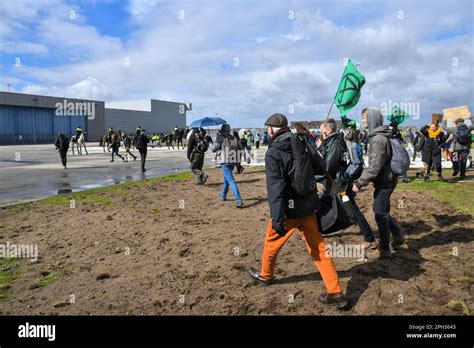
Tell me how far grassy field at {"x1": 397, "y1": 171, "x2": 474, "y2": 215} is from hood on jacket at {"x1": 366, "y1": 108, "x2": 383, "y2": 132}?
397cm

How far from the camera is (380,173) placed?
4734 mm

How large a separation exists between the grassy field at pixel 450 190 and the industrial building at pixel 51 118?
55.5m

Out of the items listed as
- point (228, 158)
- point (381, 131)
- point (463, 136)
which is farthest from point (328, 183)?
point (463, 136)

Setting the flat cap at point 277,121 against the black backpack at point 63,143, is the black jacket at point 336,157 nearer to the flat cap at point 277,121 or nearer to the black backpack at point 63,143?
the flat cap at point 277,121

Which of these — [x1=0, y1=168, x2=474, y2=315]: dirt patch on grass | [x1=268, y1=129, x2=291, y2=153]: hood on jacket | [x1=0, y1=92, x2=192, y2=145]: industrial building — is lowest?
[x1=0, y1=168, x2=474, y2=315]: dirt patch on grass

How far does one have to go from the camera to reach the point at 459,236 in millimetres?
5930

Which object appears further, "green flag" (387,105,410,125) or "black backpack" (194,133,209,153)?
"black backpack" (194,133,209,153)

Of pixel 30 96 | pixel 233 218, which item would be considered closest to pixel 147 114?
pixel 30 96

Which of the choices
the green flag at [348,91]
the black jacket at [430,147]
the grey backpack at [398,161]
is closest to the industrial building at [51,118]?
the black jacket at [430,147]

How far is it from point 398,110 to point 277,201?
2.85 meters

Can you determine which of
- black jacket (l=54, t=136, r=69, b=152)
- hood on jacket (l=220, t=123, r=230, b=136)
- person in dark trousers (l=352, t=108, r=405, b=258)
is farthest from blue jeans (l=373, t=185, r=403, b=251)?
black jacket (l=54, t=136, r=69, b=152)

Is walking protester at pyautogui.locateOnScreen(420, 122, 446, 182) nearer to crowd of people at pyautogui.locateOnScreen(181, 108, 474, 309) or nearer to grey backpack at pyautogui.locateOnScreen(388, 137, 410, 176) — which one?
crowd of people at pyautogui.locateOnScreen(181, 108, 474, 309)

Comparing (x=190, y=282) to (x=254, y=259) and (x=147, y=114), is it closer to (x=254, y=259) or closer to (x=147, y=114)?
(x=254, y=259)

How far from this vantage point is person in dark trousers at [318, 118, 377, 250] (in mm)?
4840
